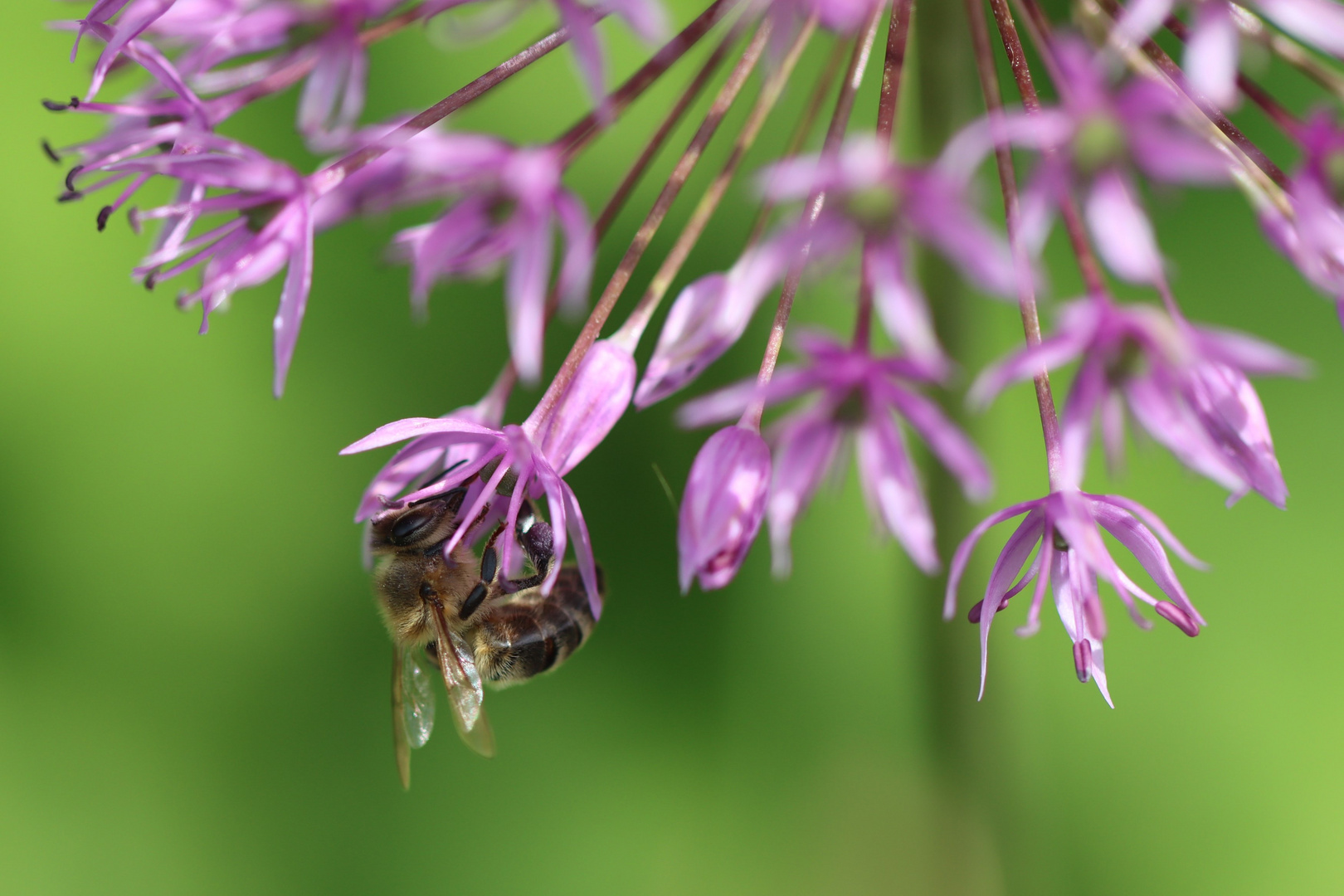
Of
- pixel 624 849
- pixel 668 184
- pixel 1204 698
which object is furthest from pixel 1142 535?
pixel 624 849

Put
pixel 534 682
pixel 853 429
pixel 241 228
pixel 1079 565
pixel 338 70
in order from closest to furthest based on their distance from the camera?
pixel 853 429 → pixel 1079 565 → pixel 241 228 → pixel 338 70 → pixel 534 682

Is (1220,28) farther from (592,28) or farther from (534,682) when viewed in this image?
(534,682)

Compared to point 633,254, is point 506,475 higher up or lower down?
lower down

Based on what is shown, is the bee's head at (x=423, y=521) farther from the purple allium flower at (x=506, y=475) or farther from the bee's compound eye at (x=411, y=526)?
the purple allium flower at (x=506, y=475)

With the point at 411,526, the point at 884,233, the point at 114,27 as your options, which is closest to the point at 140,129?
the point at 114,27

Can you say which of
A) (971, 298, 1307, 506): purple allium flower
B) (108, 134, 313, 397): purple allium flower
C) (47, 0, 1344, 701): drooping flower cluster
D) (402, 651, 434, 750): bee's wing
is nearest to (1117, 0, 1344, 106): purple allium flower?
(47, 0, 1344, 701): drooping flower cluster

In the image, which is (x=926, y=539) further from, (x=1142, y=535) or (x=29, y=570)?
(x=29, y=570)

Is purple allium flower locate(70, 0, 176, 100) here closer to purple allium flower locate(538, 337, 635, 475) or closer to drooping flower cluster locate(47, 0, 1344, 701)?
drooping flower cluster locate(47, 0, 1344, 701)
